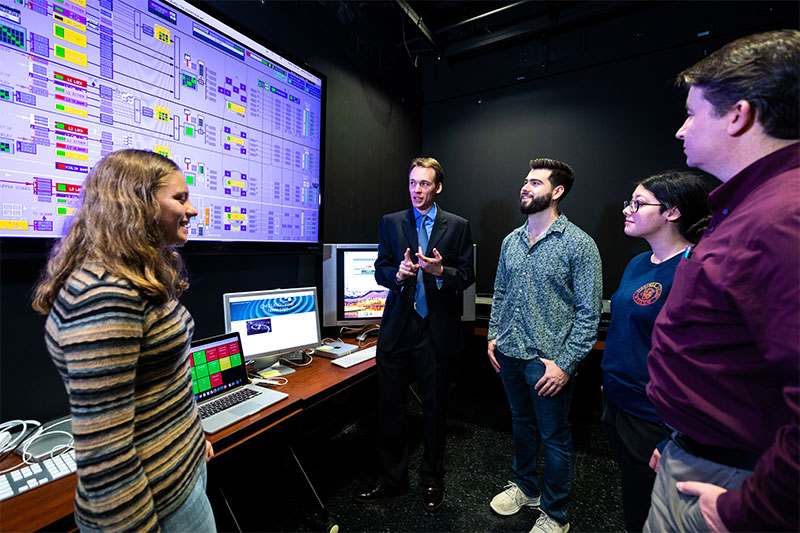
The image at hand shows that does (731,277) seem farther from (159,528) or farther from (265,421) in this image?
(265,421)

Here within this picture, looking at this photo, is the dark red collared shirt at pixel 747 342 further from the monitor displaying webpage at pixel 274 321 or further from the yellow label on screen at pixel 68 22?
the yellow label on screen at pixel 68 22

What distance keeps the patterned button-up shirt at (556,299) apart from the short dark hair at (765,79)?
104 cm

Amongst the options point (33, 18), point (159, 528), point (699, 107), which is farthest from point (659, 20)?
point (159, 528)

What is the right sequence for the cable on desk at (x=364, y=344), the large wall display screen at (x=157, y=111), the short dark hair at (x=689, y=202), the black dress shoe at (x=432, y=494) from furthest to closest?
the cable on desk at (x=364, y=344) → the black dress shoe at (x=432, y=494) → the short dark hair at (x=689, y=202) → the large wall display screen at (x=157, y=111)

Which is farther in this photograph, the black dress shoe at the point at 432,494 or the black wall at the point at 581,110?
the black wall at the point at 581,110

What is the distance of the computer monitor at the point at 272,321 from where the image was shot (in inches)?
72.3

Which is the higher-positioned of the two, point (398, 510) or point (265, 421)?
point (265, 421)

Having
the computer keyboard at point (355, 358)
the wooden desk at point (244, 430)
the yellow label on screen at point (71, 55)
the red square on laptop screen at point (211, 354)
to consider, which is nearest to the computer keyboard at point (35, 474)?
the wooden desk at point (244, 430)

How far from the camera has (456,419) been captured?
300 cm

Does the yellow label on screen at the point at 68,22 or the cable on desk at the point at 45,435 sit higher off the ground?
the yellow label on screen at the point at 68,22

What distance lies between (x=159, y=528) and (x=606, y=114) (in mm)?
3648

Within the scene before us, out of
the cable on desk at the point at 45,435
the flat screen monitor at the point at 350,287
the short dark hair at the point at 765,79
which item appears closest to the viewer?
the short dark hair at the point at 765,79

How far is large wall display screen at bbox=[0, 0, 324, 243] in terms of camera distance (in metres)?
1.24

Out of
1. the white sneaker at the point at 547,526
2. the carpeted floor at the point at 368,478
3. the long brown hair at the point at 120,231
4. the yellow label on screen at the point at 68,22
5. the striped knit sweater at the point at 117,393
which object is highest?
the yellow label on screen at the point at 68,22
